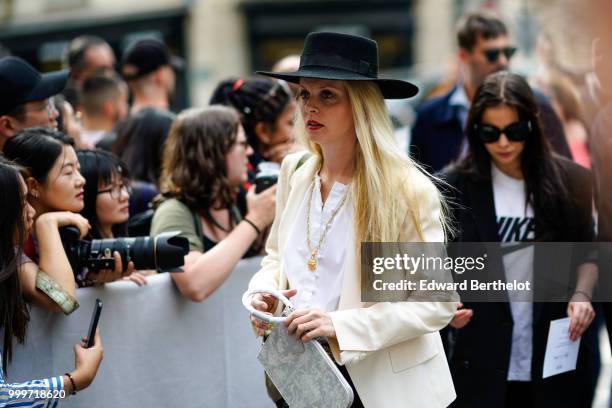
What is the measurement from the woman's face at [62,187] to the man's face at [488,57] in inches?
125

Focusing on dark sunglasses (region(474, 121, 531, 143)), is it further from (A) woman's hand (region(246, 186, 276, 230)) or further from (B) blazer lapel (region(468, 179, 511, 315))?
(A) woman's hand (region(246, 186, 276, 230))

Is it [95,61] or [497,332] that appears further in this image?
[95,61]

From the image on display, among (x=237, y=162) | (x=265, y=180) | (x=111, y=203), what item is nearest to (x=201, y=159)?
(x=237, y=162)

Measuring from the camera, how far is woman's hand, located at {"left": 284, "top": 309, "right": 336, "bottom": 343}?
9.66 ft

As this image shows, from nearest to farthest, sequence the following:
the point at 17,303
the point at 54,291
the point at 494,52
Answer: the point at 17,303, the point at 54,291, the point at 494,52

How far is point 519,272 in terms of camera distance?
13.3ft

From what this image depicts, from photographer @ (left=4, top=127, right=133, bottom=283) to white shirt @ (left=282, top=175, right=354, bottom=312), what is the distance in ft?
2.97

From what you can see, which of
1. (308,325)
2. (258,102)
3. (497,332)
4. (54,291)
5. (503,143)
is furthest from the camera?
(258,102)

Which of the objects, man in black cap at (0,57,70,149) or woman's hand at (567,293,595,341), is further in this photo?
man in black cap at (0,57,70,149)

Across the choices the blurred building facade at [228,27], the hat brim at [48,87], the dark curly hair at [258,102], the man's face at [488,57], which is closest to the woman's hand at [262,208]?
the dark curly hair at [258,102]

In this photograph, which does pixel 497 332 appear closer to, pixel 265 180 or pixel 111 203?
pixel 265 180

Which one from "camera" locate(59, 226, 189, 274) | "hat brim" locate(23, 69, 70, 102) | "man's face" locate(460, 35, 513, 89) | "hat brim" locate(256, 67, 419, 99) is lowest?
"camera" locate(59, 226, 189, 274)

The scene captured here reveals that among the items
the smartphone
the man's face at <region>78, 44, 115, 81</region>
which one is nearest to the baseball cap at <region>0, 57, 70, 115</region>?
the smartphone

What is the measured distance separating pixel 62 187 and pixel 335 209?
128 cm
